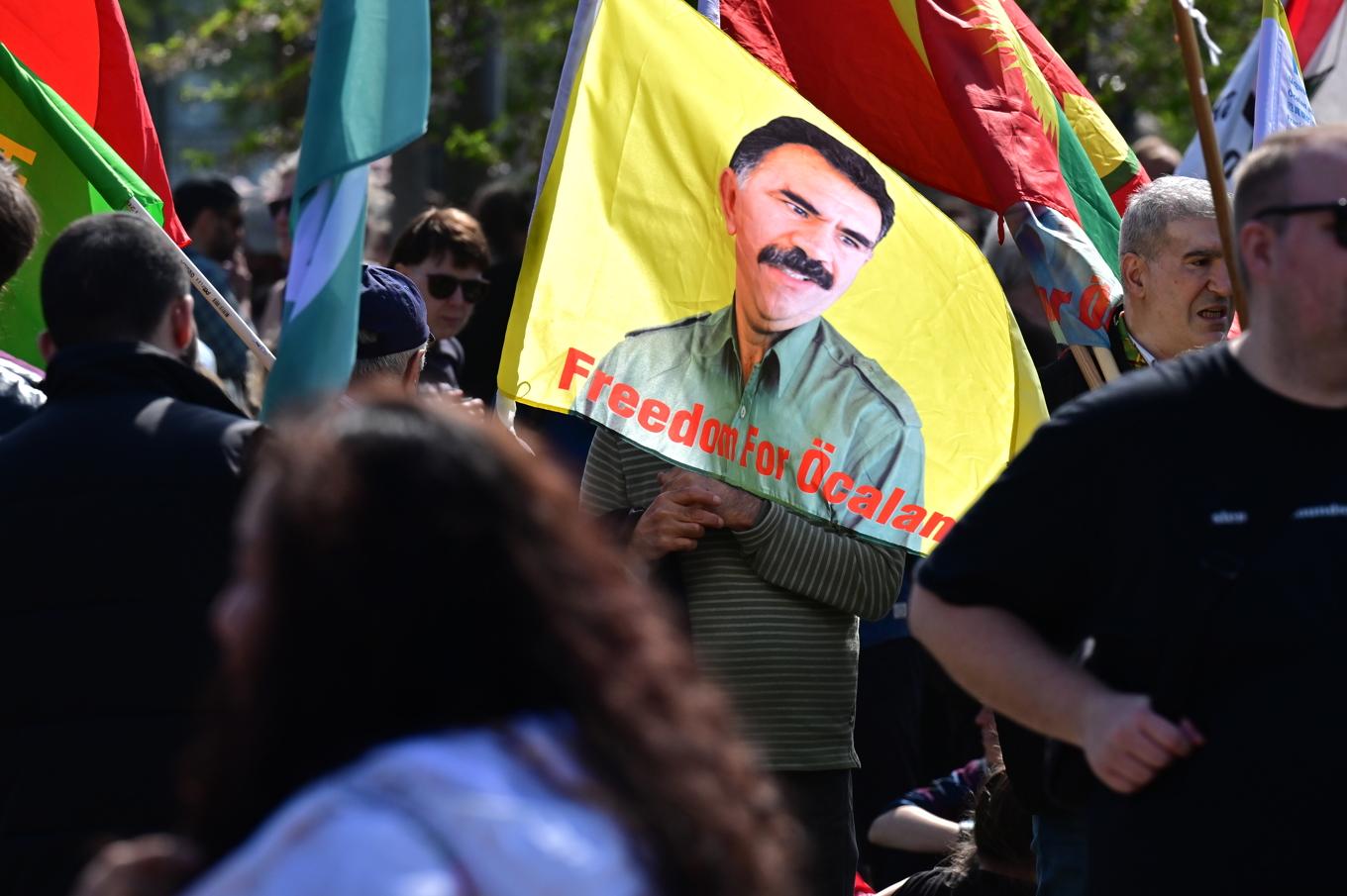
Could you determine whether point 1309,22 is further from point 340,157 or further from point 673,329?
point 340,157

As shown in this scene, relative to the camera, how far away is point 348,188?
Answer: 13.2 ft

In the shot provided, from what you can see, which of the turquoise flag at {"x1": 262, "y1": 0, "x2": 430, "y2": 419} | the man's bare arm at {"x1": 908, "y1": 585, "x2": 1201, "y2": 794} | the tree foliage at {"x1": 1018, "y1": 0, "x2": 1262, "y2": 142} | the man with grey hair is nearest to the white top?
the man's bare arm at {"x1": 908, "y1": 585, "x2": 1201, "y2": 794}

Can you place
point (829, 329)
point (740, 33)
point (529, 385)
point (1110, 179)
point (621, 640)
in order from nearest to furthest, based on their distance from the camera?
point (621, 640)
point (529, 385)
point (829, 329)
point (740, 33)
point (1110, 179)

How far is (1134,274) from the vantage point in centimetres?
473

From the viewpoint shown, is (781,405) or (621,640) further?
(781,405)

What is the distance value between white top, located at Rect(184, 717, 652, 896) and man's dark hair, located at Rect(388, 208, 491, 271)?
4.78 metres

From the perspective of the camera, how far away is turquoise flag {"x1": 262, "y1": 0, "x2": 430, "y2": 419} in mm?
3850

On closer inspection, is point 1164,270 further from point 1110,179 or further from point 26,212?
point 26,212

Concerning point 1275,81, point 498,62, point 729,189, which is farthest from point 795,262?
point 498,62

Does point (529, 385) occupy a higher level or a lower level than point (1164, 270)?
lower

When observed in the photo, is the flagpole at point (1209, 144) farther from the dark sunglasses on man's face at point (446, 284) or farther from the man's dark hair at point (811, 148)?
the dark sunglasses on man's face at point (446, 284)

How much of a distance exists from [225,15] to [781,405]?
944 cm

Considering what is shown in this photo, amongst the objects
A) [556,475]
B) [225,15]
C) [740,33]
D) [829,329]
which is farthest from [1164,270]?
[225,15]

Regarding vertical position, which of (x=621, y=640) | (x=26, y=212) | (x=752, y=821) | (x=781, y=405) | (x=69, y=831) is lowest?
(x=69, y=831)
